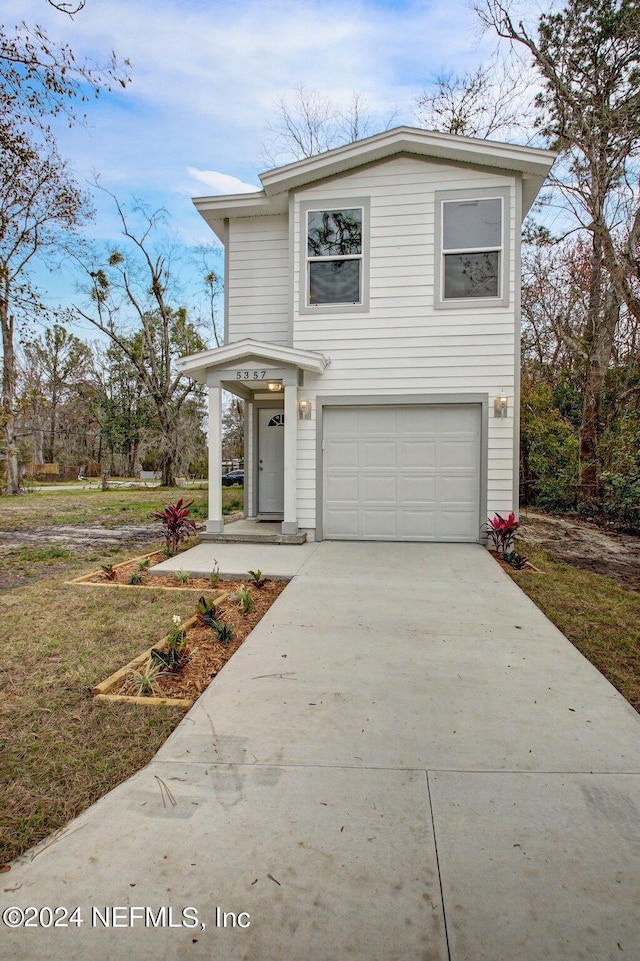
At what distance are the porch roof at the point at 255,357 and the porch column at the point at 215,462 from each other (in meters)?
0.43

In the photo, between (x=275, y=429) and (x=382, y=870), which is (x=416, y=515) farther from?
(x=382, y=870)

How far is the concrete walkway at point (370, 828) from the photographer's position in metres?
1.51

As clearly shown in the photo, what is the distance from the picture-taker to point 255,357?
7660 millimetres

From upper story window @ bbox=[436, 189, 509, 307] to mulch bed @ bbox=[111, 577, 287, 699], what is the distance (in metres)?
5.22

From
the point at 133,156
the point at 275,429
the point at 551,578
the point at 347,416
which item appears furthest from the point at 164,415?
the point at 551,578

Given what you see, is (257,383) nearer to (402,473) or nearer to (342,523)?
(342,523)

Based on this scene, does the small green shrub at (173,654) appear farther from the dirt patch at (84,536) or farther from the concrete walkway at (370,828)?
the dirt patch at (84,536)

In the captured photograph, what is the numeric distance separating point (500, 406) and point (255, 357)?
3.78 metres

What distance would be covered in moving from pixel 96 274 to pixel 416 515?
2007 cm

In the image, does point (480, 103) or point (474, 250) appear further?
point (480, 103)

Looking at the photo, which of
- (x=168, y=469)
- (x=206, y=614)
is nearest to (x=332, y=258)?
(x=206, y=614)

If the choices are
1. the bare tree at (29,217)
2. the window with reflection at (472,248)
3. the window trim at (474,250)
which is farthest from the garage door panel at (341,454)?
the bare tree at (29,217)

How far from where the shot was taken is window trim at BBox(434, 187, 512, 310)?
7398 millimetres

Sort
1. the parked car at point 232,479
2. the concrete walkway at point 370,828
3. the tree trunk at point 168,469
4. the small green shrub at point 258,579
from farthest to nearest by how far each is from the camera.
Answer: the parked car at point 232,479, the tree trunk at point 168,469, the small green shrub at point 258,579, the concrete walkway at point 370,828
